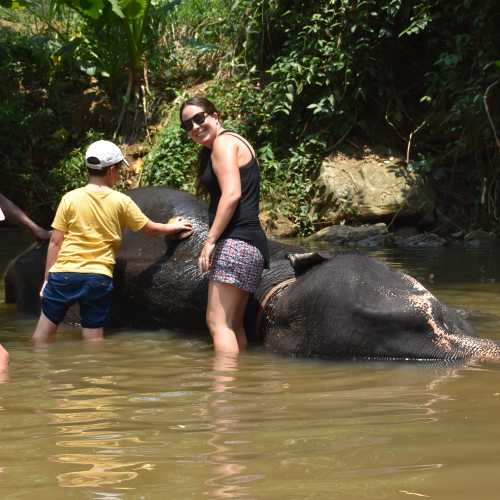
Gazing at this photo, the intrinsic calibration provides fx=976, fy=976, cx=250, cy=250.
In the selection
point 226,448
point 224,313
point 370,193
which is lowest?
point 226,448

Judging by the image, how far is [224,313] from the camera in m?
5.44

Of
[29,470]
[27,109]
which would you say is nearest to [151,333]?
[29,470]

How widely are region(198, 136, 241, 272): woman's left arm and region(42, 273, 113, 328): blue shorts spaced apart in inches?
32.7

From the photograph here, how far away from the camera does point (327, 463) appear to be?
297cm

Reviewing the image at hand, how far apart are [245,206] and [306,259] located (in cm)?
47

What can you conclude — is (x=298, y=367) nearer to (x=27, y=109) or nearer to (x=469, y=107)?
(x=469, y=107)

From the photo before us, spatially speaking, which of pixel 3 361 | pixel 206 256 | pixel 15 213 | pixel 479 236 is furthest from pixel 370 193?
pixel 3 361

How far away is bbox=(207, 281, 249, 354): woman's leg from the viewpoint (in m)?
5.37

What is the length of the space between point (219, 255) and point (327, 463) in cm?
258

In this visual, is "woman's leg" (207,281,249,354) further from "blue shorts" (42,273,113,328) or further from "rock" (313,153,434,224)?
"rock" (313,153,434,224)

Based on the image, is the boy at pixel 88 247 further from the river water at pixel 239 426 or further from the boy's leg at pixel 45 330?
the river water at pixel 239 426

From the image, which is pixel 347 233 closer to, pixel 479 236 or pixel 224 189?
pixel 479 236

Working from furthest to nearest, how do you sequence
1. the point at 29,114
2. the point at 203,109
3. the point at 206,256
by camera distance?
the point at 29,114
the point at 203,109
the point at 206,256

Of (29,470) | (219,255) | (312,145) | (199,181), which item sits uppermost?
(312,145)
